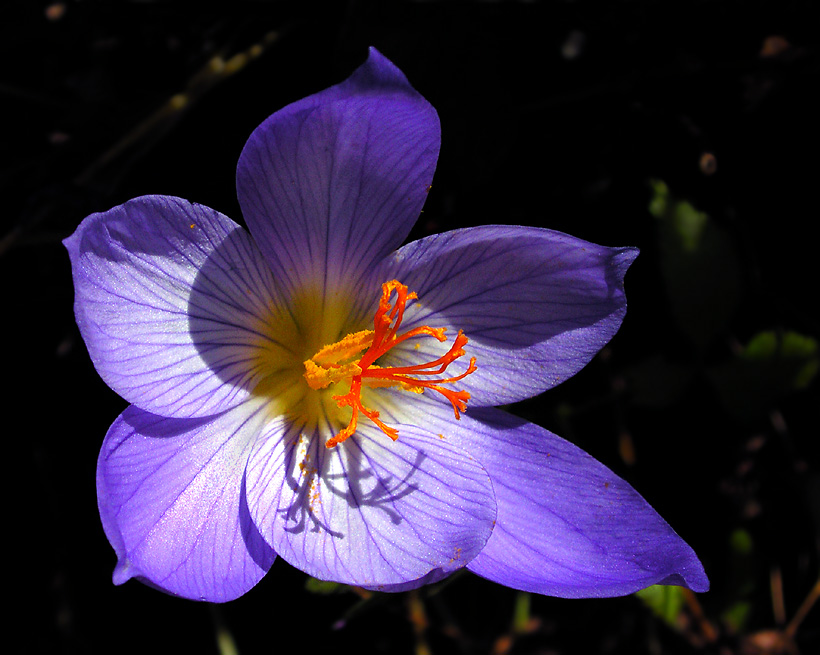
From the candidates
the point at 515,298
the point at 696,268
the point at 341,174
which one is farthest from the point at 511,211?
the point at 341,174

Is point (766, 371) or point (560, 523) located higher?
point (560, 523)

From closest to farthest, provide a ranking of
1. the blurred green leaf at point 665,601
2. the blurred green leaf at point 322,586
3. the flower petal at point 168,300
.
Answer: the flower petal at point 168,300 → the blurred green leaf at point 322,586 → the blurred green leaf at point 665,601

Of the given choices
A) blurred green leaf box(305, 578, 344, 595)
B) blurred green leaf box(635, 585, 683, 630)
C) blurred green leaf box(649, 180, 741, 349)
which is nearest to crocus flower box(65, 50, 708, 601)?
blurred green leaf box(305, 578, 344, 595)

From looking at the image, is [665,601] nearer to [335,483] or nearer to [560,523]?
[560,523]

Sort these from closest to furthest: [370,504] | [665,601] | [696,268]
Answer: [370,504], [665,601], [696,268]

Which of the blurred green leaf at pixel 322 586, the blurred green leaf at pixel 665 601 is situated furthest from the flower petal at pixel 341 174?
the blurred green leaf at pixel 665 601

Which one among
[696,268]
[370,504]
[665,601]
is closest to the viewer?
[370,504]

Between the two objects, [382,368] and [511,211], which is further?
[511,211]

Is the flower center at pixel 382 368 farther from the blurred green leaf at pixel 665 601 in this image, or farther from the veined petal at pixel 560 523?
the blurred green leaf at pixel 665 601
